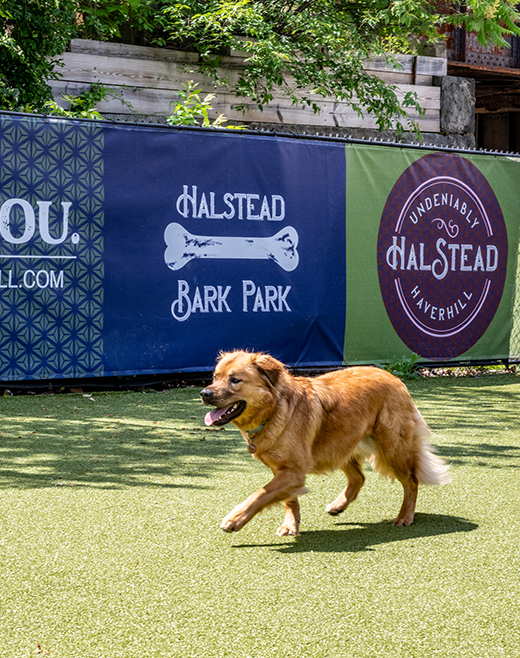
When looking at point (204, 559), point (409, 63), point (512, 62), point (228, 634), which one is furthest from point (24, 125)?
point (512, 62)

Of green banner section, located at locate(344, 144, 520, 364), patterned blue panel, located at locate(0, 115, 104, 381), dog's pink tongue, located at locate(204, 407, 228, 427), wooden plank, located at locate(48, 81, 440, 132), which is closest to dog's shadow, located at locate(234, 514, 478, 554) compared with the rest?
dog's pink tongue, located at locate(204, 407, 228, 427)

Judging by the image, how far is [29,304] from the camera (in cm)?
715

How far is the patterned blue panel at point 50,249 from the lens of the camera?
709cm

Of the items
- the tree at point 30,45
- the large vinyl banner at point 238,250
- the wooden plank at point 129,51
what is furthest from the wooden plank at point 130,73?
the large vinyl banner at point 238,250

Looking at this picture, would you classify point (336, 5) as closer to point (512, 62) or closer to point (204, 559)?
point (512, 62)

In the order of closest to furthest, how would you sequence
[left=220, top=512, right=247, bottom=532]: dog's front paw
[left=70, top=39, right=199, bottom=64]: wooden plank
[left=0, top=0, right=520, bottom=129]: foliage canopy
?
1. [left=220, top=512, right=247, bottom=532]: dog's front paw
2. [left=0, top=0, right=520, bottom=129]: foliage canopy
3. [left=70, top=39, right=199, bottom=64]: wooden plank

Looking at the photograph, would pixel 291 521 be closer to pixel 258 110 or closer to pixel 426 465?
pixel 426 465

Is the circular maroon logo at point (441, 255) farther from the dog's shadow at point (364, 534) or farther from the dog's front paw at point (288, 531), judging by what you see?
the dog's front paw at point (288, 531)

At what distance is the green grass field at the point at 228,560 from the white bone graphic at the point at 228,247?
2515 mm

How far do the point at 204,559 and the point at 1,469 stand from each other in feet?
6.76

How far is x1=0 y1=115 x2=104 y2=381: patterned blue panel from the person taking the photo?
7.09 metres

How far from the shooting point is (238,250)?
317 inches

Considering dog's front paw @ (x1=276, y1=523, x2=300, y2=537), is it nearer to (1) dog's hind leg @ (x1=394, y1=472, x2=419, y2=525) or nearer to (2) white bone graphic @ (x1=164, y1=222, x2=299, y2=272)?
(1) dog's hind leg @ (x1=394, y1=472, x2=419, y2=525)

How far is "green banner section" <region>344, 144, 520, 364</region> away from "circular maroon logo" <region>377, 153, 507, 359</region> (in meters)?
0.01
